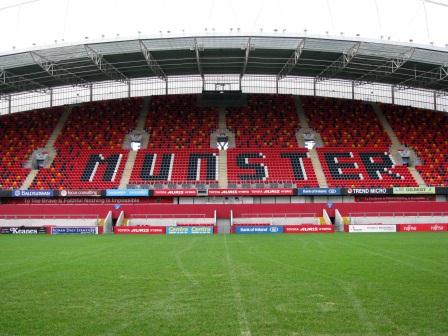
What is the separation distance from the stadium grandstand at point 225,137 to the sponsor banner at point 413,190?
0.10 meters

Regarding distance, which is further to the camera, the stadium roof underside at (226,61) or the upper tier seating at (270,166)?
the upper tier seating at (270,166)

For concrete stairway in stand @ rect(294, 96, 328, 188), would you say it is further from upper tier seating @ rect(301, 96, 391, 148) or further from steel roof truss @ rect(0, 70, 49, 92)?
steel roof truss @ rect(0, 70, 49, 92)

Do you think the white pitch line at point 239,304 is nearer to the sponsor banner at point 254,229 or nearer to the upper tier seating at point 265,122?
the sponsor banner at point 254,229

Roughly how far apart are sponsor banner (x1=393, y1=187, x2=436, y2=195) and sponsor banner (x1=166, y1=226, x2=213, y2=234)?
19.1m

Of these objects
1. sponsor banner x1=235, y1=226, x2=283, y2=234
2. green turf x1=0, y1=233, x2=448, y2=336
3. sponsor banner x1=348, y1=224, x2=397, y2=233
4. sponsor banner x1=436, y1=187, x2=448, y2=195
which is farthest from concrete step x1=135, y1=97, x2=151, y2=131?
green turf x1=0, y1=233, x2=448, y2=336

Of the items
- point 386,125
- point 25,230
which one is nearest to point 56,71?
point 25,230

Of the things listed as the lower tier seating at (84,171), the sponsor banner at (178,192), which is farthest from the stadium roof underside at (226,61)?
the sponsor banner at (178,192)

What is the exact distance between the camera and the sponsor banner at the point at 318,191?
4575cm

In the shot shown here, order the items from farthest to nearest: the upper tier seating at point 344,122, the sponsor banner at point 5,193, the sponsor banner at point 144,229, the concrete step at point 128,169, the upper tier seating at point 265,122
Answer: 1. the upper tier seating at point 265,122
2. the upper tier seating at point 344,122
3. the concrete step at point 128,169
4. the sponsor banner at point 5,193
5. the sponsor banner at point 144,229

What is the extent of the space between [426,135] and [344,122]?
30.8 ft

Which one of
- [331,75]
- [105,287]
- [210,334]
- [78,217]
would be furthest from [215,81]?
[210,334]

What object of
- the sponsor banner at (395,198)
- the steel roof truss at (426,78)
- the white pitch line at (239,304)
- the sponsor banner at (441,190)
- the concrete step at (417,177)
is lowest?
the white pitch line at (239,304)

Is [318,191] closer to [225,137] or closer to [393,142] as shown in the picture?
[393,142]

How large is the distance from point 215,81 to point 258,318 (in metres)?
50.3
